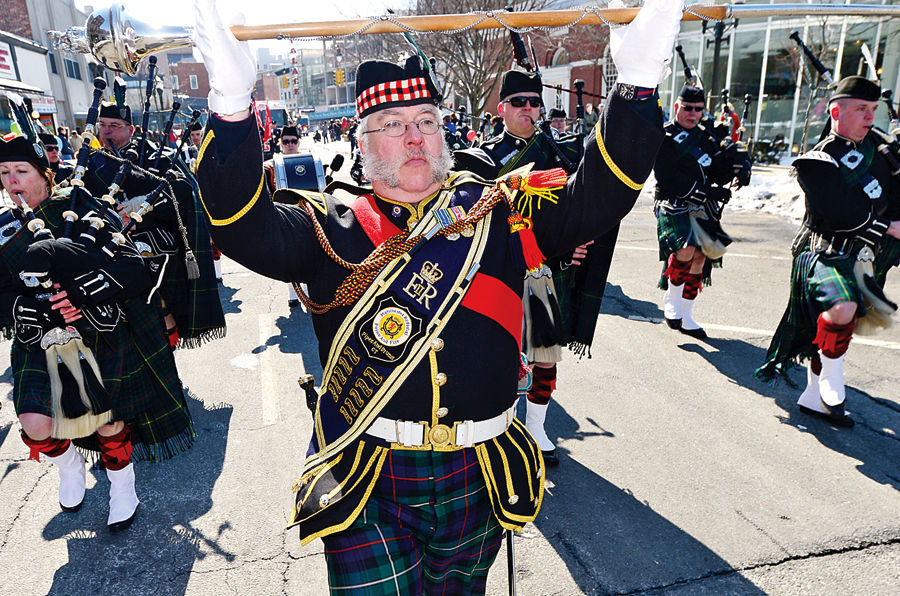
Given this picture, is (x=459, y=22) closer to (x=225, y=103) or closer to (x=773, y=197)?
(x=225, y=103)

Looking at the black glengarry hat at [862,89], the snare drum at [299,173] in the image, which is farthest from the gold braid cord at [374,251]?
the snare drum at [299,173]

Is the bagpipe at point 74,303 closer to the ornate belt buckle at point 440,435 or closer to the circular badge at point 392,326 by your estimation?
the circular badge at point 392,326

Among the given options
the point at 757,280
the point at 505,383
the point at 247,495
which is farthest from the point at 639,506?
the point at 757,280

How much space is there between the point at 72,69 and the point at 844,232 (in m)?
41.6

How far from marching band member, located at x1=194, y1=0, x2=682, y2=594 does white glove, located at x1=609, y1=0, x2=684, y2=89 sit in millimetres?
57

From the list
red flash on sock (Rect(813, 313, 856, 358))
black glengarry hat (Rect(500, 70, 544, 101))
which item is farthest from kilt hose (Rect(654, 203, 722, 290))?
black glengarry hat (Rect(500, 70, 544, 101))

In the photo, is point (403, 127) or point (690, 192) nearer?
point (403, 127)

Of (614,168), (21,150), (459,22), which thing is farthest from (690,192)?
(21,150)

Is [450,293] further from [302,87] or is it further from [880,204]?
[302,87]

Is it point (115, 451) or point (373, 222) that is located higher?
point (373, 222)

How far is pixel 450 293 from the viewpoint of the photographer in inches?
71.9

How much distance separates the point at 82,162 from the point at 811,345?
193 inches

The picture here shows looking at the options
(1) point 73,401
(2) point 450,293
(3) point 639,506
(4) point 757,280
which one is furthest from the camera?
(4) point 757,280

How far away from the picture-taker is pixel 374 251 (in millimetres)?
1853
